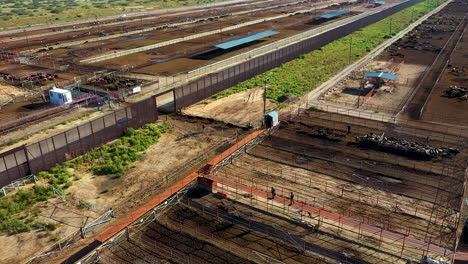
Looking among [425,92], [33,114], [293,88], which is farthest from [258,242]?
[425,92]

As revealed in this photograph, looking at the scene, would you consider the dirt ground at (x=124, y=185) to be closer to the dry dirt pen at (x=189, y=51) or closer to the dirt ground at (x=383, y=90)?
the dirt ground at (x=383, y=90)

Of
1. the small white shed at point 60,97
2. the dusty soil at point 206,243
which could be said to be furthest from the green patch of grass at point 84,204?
the small white shed at point 60,97

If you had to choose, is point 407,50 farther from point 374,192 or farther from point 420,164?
point 374,192

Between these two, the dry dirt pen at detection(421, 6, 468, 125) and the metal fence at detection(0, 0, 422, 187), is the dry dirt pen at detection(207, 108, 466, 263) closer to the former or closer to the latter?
the dry dirt pen at detection(421, 6, 468, 125)

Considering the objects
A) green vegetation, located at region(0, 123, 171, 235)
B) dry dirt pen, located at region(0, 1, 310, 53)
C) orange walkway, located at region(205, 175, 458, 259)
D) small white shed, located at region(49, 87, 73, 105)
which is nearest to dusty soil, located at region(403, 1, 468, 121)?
orange walkway, located at region(205, 175, 458, 259)

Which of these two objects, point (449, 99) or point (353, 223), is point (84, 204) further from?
point (449, 99)

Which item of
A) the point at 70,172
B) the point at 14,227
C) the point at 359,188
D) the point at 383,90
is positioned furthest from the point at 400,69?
the point at 14,227
